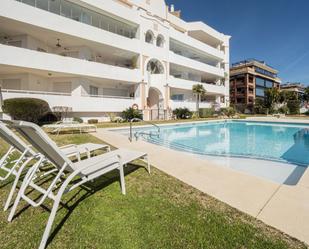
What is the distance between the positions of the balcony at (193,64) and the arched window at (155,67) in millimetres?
2219

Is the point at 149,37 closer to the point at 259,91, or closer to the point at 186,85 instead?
the point at 186,85

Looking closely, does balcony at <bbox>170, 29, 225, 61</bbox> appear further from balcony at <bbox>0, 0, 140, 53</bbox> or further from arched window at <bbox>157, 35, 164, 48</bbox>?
balcony at <bbox>0, 0, 140, 53</bbox>

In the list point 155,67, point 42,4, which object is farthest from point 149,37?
point 42,4

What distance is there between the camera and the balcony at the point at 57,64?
14305mm

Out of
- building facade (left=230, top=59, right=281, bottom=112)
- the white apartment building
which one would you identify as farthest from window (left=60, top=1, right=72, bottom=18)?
building facade (left=230, top=59, right=281, bottom=112)

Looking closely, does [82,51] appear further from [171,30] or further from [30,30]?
[171,30]

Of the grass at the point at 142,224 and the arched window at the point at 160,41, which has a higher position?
the arched window at the point at 160,41

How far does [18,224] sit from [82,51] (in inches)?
785

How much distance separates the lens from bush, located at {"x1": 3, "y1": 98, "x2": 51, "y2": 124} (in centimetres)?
1332

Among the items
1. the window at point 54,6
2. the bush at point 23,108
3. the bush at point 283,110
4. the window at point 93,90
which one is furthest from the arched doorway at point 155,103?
the bush at point 283,110

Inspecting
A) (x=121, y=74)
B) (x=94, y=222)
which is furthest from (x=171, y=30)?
(x=94, y=222)

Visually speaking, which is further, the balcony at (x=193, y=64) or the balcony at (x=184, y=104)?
the balcony at (x=193, y=64)

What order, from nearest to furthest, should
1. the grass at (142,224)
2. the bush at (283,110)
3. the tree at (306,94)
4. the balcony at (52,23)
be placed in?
the grass at (142,224)
the balcony at (52,23)
the bush at (283,110)
the tree at (306,94)

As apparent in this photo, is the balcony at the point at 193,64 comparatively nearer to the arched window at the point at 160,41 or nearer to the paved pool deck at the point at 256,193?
the arched window at the point at 160,41
